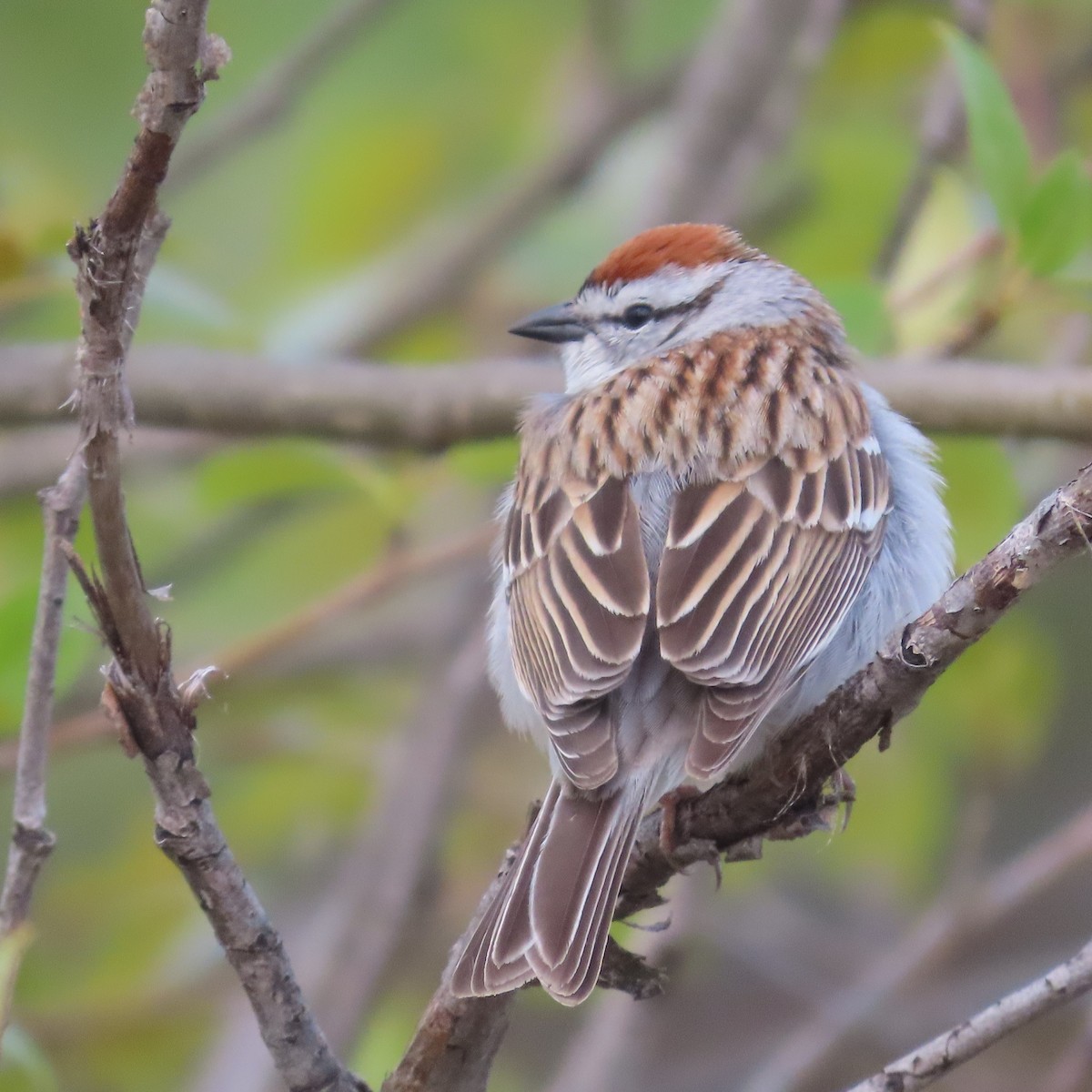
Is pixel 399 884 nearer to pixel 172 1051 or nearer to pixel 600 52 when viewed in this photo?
pixel 172 1051

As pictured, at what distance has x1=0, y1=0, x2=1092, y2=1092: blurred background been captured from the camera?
410 cm

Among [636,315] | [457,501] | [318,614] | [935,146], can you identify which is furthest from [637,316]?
[457,501]

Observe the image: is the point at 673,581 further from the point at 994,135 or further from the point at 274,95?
the point at 274,95

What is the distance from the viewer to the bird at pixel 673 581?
256 centimetres

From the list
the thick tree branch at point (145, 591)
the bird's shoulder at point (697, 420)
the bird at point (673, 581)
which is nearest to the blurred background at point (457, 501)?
the bird's shoulder at point (697, 420)

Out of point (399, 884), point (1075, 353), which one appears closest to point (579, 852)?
point (399, 884)

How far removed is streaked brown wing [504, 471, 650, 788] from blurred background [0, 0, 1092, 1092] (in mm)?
615

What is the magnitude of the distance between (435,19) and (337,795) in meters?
2.49

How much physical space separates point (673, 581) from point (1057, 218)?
3.92 feet

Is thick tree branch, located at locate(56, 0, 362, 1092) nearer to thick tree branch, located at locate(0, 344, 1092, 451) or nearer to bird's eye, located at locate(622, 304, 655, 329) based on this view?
thick tree branch, located at locate(0, 344, 1092, 451)

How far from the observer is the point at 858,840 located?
5.04 metres

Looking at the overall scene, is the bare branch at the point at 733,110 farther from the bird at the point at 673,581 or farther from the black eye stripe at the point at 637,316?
the bird at the point at 673,581

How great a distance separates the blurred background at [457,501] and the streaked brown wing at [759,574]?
1.57 ft

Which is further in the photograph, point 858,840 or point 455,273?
point 455,273
